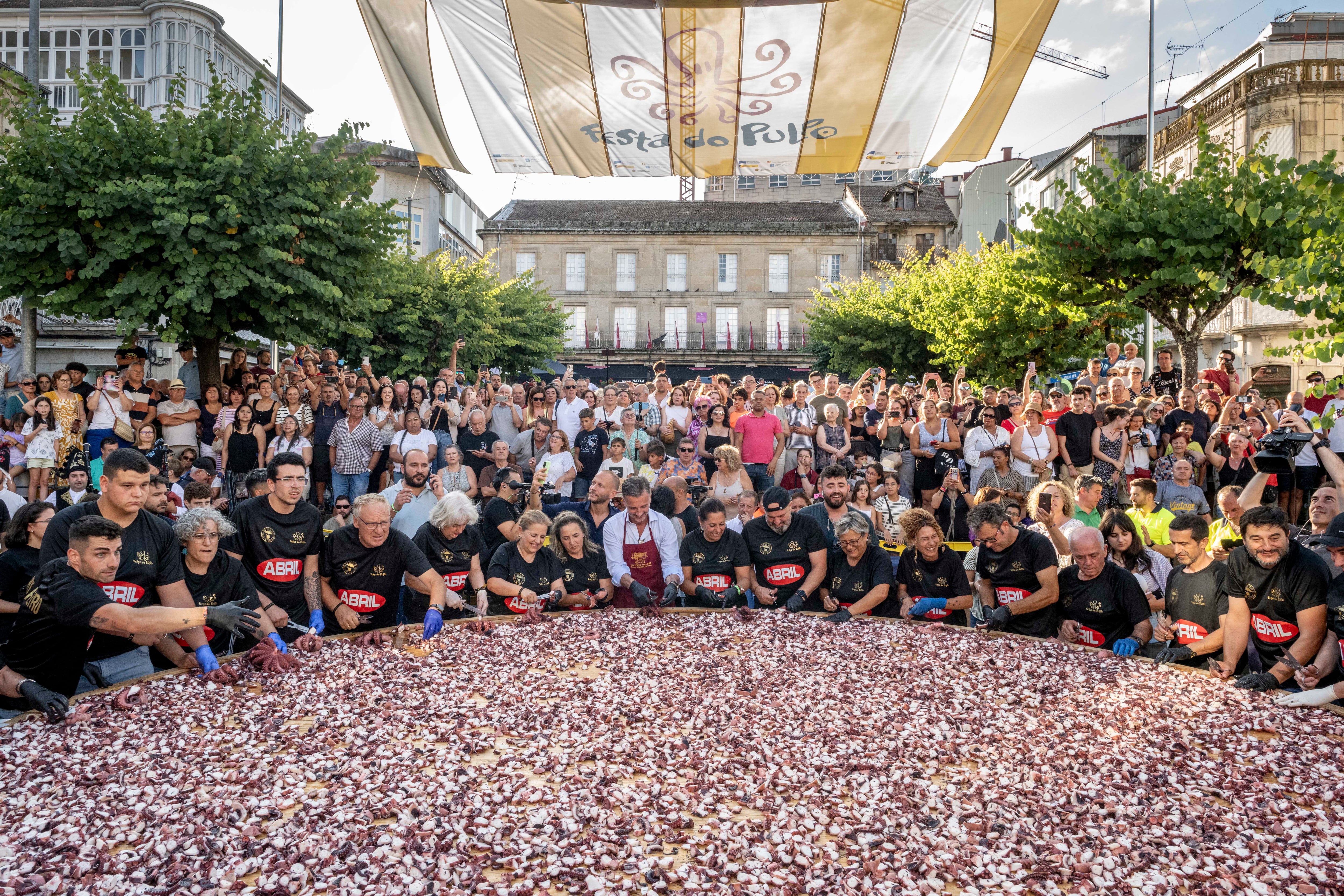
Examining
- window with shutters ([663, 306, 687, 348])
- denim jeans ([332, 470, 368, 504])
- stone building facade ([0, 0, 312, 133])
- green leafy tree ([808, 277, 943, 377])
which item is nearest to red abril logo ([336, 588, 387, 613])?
denim jeans ([332, 470, 368, 504])

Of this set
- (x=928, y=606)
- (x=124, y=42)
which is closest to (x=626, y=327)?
(x=124, y=42)

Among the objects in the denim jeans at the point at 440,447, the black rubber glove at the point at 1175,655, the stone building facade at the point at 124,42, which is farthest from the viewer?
the stone building facade at the point at 124,42

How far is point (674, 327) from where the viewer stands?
5016 cm

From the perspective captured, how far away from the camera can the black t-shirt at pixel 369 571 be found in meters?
6.79

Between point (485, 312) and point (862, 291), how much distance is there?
49.1 feet

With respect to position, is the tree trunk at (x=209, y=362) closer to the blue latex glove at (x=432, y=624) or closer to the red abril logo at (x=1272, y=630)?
the blue latex glove at (x=432, y=624)

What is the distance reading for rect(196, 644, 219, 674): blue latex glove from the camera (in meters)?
5.50

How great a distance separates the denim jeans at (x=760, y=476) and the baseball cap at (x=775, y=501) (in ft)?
11.1

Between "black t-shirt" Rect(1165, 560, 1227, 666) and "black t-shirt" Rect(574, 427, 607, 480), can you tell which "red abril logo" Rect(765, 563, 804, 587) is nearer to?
"black t-shirt" Rect(1165, 560, 1227, 666)

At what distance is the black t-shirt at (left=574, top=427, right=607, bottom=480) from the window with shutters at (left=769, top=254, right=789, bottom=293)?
39.7 metres

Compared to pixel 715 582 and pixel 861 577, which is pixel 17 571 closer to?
pixel 715 582

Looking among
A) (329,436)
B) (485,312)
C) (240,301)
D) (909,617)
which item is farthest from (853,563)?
(485,312)

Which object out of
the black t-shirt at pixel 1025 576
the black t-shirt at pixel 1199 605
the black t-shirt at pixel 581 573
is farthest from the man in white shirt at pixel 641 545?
the black t-shirt at pixel 1199 605

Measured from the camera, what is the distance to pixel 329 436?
11836 mm
